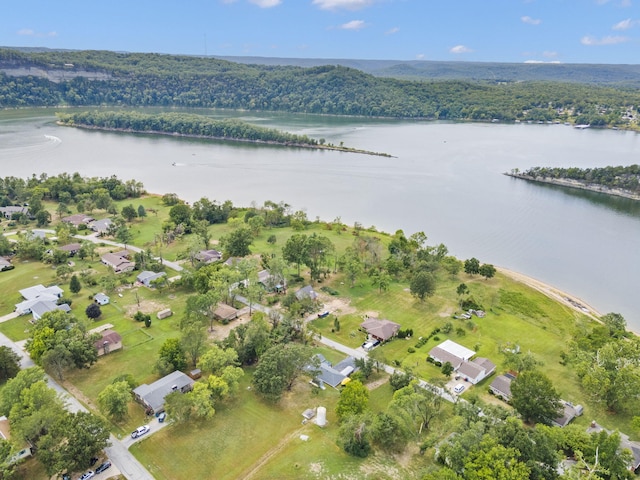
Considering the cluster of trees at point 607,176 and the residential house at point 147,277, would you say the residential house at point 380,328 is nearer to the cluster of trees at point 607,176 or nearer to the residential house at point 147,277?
the residential house at point 147,277

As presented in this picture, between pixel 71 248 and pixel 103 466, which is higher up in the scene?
pixel 71 248

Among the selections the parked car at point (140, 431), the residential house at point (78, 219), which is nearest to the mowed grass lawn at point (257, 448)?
the parked car at point (140, 431)

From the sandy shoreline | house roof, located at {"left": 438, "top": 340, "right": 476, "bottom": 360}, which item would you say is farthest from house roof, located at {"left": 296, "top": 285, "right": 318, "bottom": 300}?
the sandy shoreline

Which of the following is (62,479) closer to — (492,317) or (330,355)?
(330,355)

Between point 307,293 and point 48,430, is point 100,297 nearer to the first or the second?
point 48,430

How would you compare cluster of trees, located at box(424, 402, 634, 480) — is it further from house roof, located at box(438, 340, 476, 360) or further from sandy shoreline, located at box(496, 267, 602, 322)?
sandy shoreline, located at box(496, 267, 602, 322)

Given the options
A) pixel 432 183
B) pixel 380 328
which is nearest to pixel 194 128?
pixel 432 183
